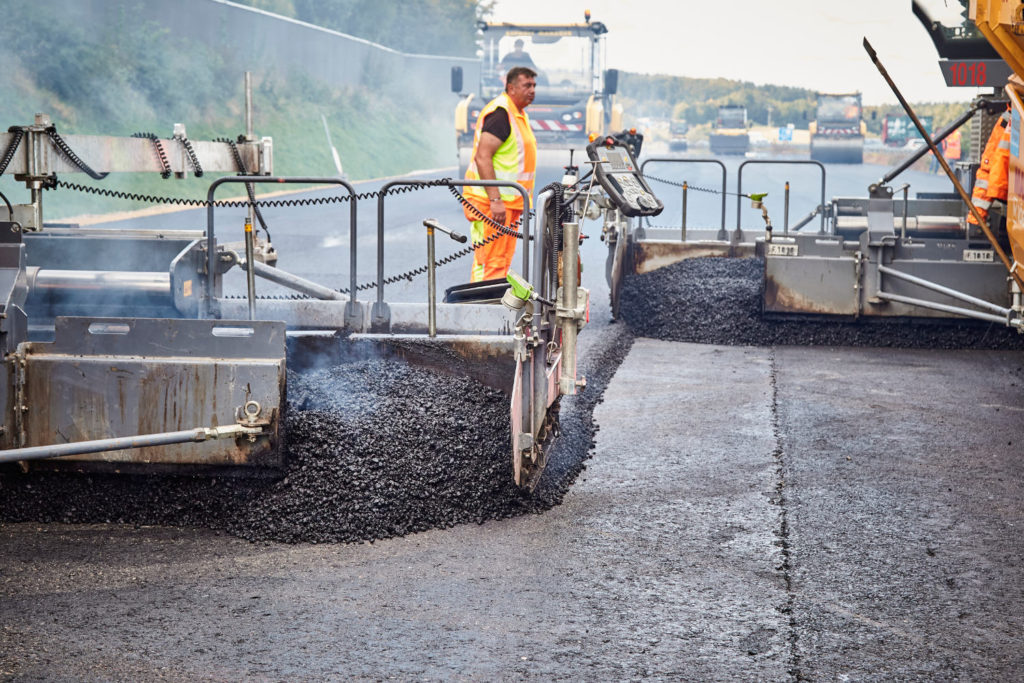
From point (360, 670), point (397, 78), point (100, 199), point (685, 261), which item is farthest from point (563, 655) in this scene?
point (397, 78)

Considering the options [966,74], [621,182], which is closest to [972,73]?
[966,74]

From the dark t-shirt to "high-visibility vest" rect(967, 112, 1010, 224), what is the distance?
3500mm

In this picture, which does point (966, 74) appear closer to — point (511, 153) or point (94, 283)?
point (511, 153)

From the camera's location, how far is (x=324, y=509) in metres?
5.24

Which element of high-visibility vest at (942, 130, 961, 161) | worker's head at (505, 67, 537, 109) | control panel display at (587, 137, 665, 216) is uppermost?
high-visibility vest at (942, 130, 961, 161)

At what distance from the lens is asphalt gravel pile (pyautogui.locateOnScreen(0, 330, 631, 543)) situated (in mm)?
5242

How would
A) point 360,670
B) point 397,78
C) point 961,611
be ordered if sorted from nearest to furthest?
point 360,670 → point 961,611 → point 397,78

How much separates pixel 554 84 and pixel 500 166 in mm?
20855

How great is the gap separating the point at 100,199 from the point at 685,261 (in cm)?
1387

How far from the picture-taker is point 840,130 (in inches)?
2176

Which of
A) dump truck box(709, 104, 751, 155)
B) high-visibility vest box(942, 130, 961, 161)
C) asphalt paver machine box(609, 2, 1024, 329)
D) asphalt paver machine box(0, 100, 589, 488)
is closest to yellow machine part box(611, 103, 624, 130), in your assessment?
high-visibility vest box(942, 130, 961, 161)

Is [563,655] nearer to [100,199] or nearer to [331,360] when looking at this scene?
[331,360]

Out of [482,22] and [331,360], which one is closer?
[331,360]

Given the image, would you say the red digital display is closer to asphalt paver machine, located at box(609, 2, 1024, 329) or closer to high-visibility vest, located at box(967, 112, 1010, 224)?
asphalt paver machine, located at box(609, 2, 1024, 329)
